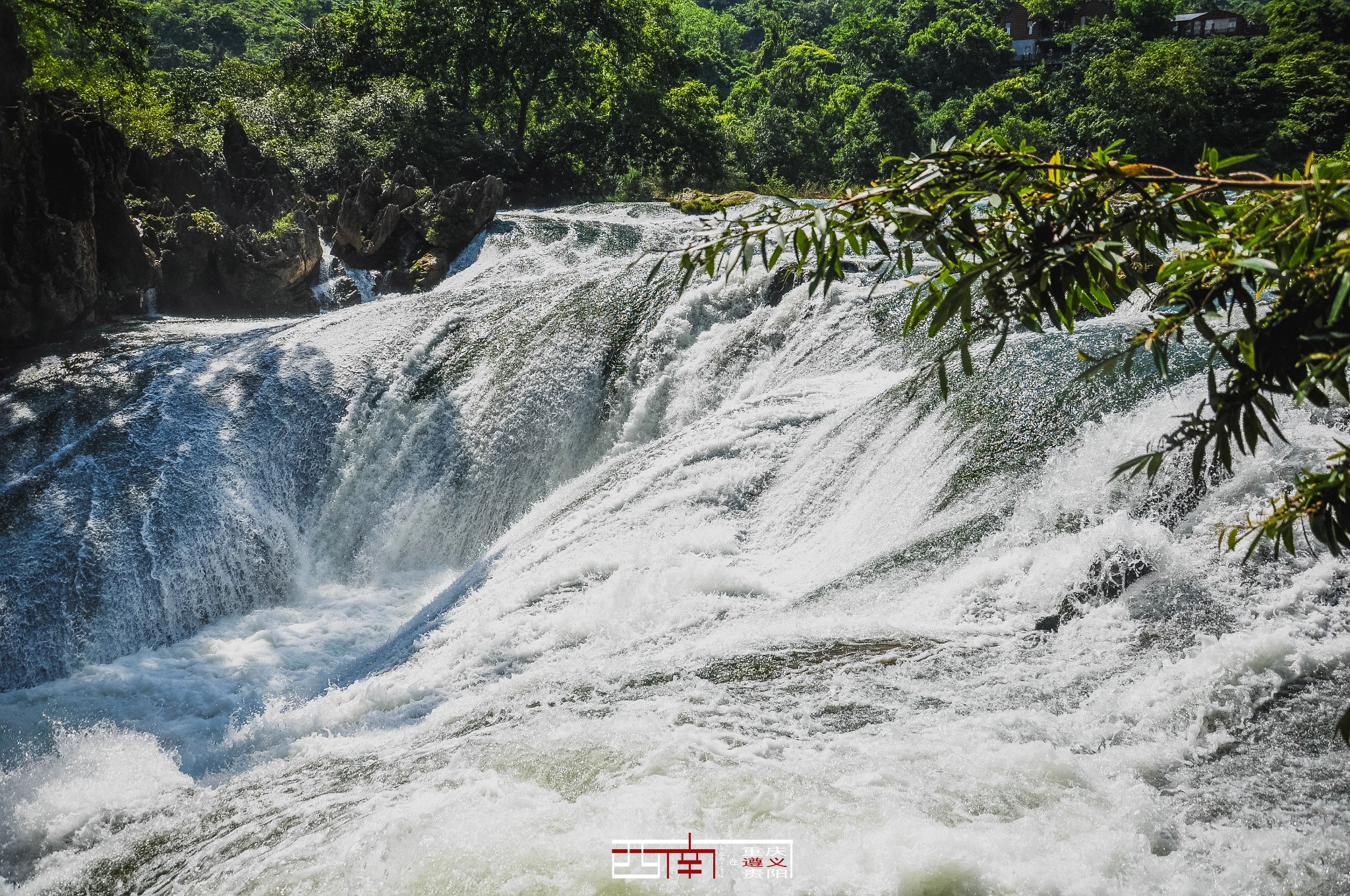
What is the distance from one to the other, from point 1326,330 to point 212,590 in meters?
8.68

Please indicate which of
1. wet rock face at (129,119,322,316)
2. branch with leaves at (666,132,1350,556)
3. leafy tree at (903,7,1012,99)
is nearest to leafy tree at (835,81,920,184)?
leafy tree at (903,7,1012,99)

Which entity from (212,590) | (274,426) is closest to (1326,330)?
(212,590)

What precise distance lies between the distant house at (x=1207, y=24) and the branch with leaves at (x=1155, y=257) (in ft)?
181

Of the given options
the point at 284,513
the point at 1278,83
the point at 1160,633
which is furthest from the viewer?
the point at 1278,83

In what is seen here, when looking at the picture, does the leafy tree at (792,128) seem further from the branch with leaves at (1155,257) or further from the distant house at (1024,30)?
the branch with leaves at (1155,257)

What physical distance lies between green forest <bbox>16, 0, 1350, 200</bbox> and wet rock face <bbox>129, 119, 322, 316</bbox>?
39.9 inches

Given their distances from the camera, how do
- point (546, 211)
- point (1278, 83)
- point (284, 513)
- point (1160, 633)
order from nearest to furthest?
1. point (1160, 633)
2. point (284, 513)
3. point (546, 211)
4. point (1278, 83)

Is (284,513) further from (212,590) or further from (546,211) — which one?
(546,211)

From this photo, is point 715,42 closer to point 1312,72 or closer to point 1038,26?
point 1038,26

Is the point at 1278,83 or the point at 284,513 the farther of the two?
the point at 1278,83

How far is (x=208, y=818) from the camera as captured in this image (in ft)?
13.9

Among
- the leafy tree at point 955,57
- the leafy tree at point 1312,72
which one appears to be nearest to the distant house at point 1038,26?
the leafy tree at point 955,57

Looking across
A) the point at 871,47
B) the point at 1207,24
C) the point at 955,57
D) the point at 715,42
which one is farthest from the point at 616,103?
the point at 715,42

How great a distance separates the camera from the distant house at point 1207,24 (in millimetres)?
46344
